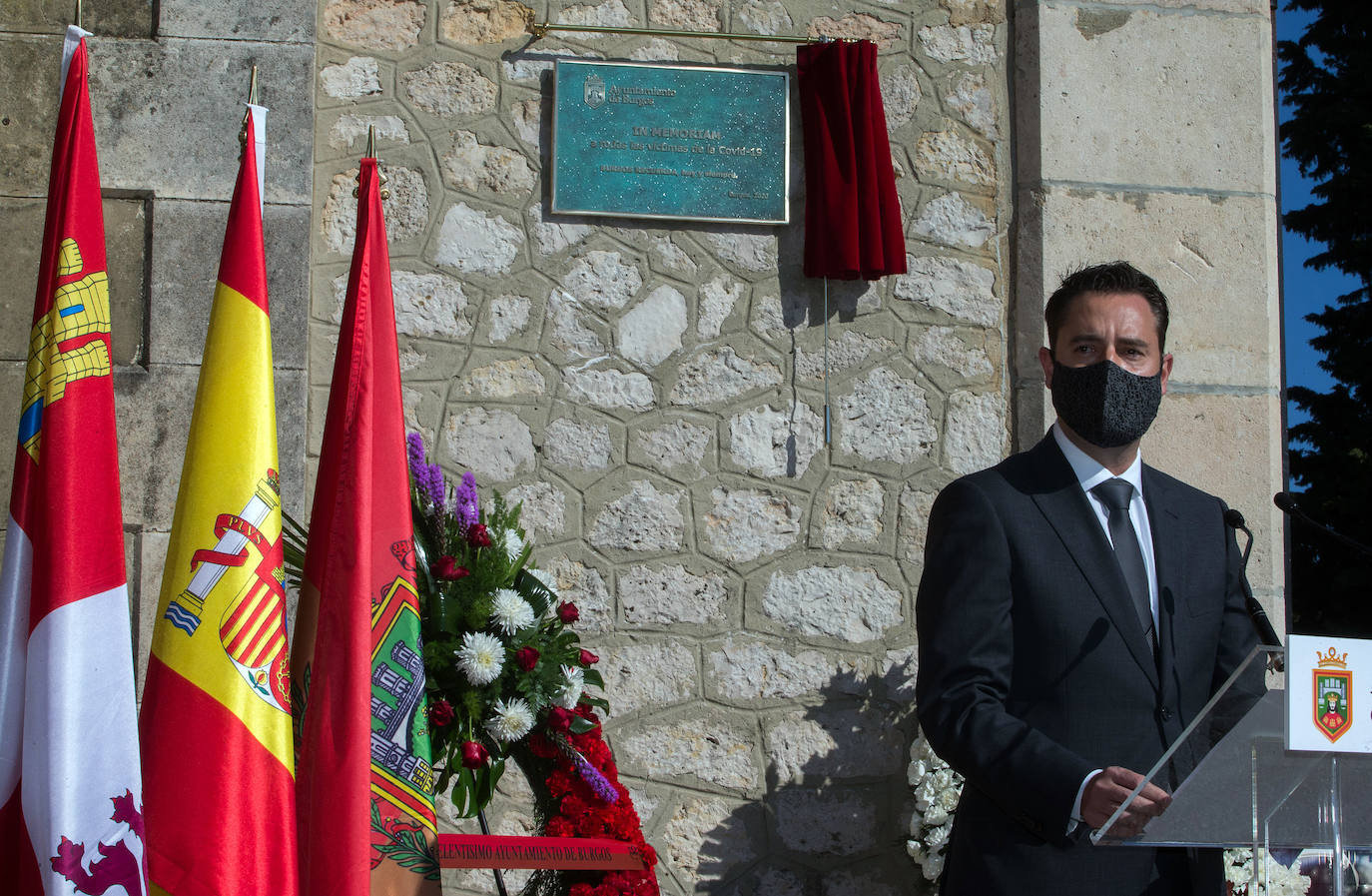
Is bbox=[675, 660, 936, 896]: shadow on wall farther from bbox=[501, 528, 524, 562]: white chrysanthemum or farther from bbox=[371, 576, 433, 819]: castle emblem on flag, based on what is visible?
bbox=[371, 576, 433, 819]: castle emblem on flag

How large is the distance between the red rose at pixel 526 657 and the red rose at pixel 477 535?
250 millimetres

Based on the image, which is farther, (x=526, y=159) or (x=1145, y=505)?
(x=526, y=159)

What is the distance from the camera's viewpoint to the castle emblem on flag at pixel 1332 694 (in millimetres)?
1455

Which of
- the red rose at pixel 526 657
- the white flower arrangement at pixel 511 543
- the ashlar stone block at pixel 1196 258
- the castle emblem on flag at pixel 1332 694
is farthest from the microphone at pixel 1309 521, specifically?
the ashlar stone block at pixel 1196 258

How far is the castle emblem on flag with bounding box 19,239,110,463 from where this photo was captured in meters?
2.15

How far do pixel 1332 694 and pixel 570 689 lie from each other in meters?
1.61

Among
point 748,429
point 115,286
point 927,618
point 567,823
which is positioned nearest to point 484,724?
point 567,823

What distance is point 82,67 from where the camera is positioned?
2.34 meters

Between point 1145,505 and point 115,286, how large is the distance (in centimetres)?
258

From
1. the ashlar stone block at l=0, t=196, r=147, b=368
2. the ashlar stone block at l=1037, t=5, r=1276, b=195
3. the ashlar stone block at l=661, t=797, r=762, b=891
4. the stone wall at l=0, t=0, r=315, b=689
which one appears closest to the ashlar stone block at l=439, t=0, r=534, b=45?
the stone wall at l=0, t=0, r=315, b=689

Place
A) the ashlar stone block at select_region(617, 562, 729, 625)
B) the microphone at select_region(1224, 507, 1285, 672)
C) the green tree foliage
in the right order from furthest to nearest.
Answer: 1. the green tree foliage
2. the ashlar stone block at select_region(617, 562, 729, 625)
3. the microphone at select_region(1224, 507, 1285, 672)

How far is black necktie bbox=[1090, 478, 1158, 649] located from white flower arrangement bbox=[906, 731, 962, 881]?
1.30 m

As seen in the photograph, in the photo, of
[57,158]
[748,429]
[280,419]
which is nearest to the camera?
[57,158]

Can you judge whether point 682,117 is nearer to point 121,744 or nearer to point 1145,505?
point 1145,505
